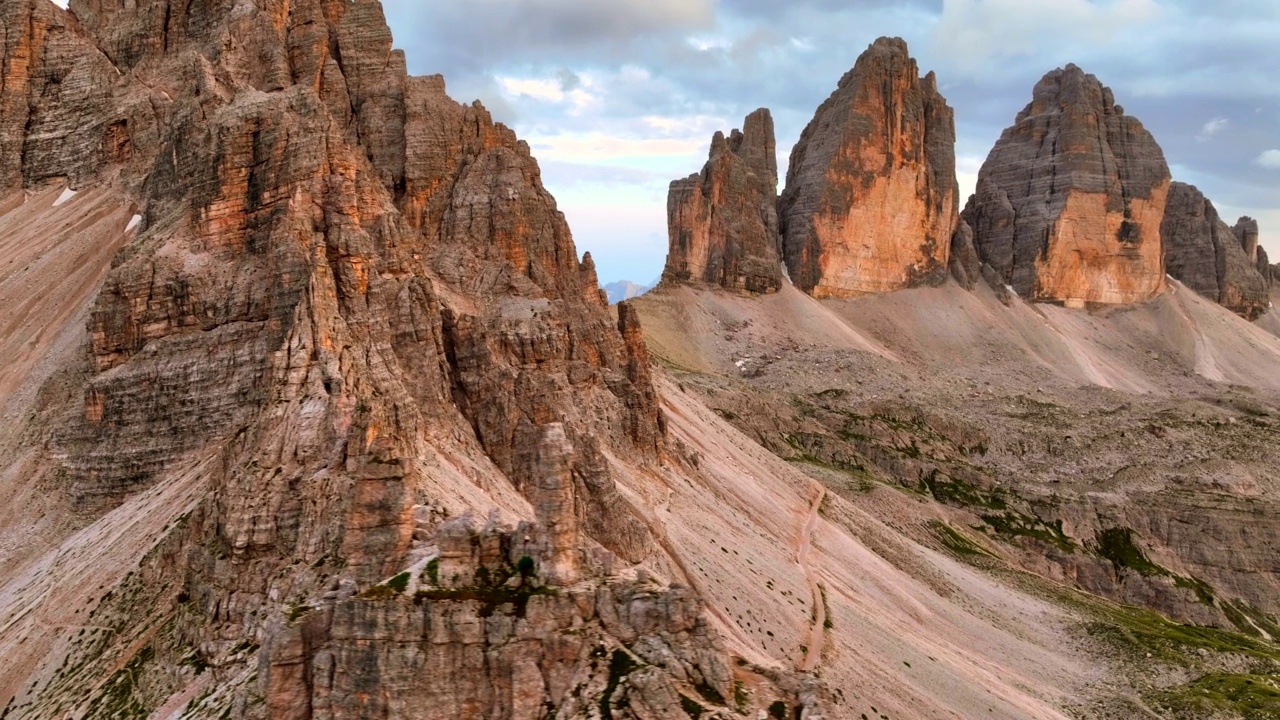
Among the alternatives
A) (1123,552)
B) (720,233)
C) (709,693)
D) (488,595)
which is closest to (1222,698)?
(1123,552)

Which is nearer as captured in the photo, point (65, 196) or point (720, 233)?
point (65, 196)

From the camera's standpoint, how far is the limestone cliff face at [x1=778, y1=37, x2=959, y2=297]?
193 meters

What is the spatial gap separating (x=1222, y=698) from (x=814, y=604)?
2921 cm

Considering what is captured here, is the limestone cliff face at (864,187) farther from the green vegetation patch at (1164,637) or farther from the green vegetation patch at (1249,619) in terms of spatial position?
the green vegetation patch at (1164,637)

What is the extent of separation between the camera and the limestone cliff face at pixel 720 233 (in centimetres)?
18738

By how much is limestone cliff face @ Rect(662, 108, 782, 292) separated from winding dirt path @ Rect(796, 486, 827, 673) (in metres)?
100

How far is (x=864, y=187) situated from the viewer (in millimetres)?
194500

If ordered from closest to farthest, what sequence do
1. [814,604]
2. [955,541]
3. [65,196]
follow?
[814,604] < [65,196] < [955,541]

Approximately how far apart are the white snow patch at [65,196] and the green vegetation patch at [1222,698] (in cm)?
→ 9348

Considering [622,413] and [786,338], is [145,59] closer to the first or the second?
[622,413]

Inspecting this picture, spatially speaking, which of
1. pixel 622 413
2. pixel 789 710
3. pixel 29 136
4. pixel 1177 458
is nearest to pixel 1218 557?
pixel 1177 458

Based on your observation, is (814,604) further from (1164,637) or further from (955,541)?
(955,541)

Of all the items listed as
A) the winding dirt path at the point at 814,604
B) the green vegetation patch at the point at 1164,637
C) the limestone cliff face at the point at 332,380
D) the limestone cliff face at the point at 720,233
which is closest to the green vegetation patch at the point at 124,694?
the limestone cliff face at the point at 332,380

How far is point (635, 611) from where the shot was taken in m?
31.9
